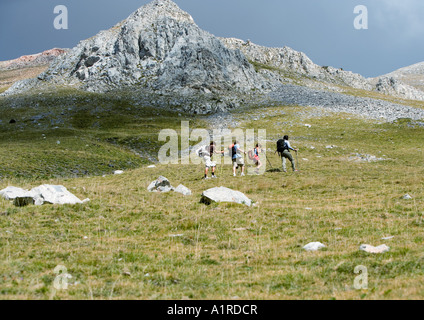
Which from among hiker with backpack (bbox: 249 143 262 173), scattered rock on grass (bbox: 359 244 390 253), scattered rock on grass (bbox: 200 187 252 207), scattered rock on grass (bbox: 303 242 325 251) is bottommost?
scattered rock on grass (bbox: 303 242 325 251)

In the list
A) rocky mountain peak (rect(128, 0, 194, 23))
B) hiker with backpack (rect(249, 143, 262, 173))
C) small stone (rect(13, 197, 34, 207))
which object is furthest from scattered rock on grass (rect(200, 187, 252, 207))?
rocky mountain peak (rect(128, 0, 194, 23))

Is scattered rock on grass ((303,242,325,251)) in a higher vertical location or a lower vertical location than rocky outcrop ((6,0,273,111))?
lower

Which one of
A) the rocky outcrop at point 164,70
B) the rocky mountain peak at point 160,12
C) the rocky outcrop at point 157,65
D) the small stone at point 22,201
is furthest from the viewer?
the rocky mountain peak at point 160,12

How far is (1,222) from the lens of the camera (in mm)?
13750

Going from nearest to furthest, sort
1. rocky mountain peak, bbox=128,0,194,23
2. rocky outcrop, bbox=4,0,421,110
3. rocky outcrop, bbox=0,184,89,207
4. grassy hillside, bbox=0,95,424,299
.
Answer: grassy hillside, bbox=0,95,424,299 → rocky outcrop, bbox=0,184,89,207 → rocky outcrop, bbox=4,0,421,110 → rocky mountain peak, bbox=128,0,194,23

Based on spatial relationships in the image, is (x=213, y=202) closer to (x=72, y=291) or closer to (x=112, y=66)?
(x=72, y=291)

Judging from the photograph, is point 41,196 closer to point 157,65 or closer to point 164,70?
point 164,70

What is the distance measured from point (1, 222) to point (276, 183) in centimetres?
1886

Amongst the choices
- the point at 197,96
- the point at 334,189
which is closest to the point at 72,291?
the point at 334,189

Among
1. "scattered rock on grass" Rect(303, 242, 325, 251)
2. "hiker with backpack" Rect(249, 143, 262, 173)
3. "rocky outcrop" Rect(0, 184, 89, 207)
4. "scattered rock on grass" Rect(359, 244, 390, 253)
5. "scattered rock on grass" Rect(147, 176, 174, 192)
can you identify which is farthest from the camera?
"hiker with backpack" Rect(249, 143, 262, 173)

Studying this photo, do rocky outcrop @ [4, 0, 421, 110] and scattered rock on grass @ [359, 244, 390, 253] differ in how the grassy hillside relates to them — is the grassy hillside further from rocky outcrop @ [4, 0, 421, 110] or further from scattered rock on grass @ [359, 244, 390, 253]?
rocky outcrop @ [4, 0, 421, 110]

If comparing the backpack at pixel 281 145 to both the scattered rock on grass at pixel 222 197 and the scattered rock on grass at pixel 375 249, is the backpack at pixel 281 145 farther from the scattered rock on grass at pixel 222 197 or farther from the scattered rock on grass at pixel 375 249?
the scattered rock on grass at pixel 375 249

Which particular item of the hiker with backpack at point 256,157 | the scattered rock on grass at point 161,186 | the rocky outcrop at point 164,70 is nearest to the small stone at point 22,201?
the scattered rock on grass at point 161,186
